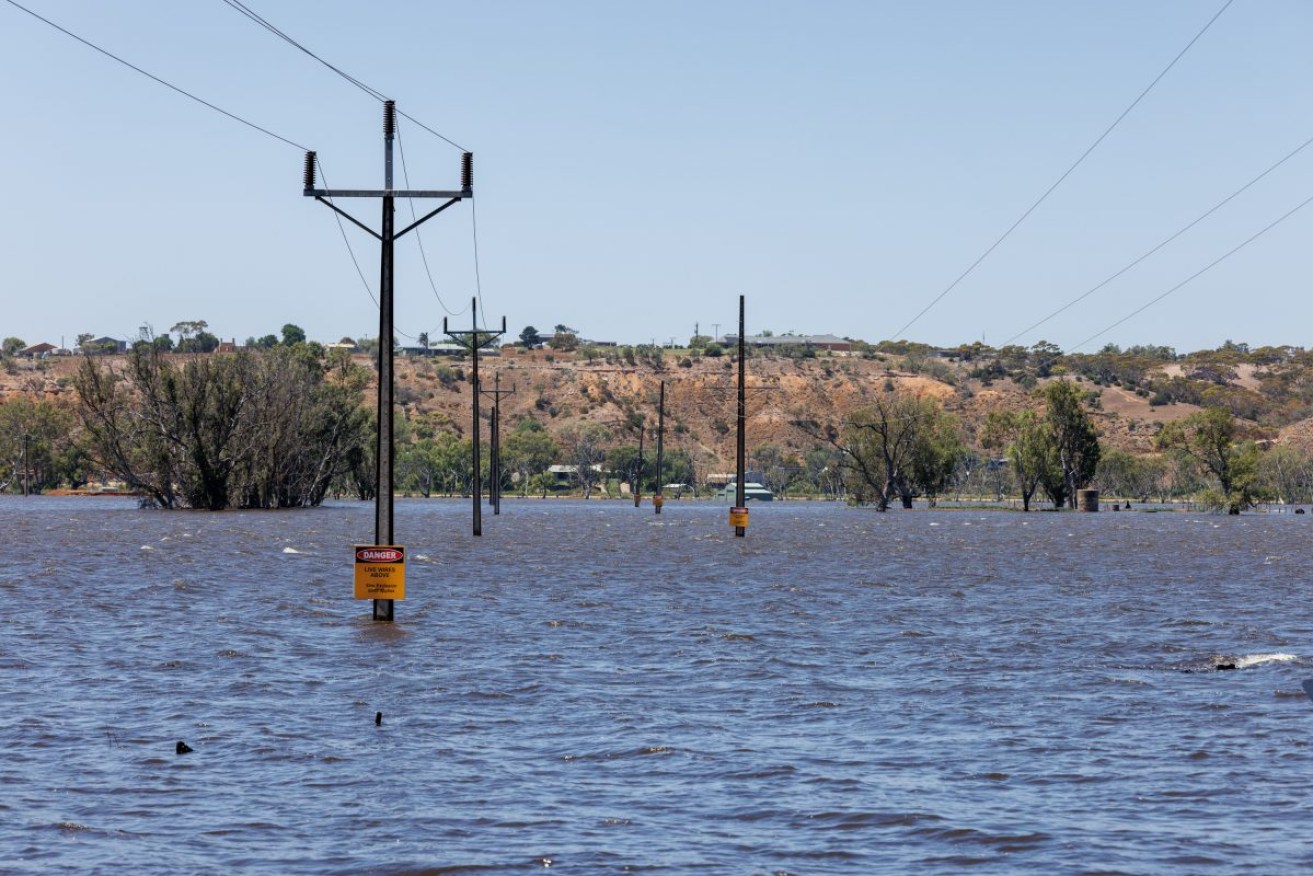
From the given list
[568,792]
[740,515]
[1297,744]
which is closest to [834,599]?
[1297,744]

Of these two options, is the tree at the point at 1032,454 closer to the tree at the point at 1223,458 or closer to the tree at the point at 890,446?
the tree at the point at 890,446

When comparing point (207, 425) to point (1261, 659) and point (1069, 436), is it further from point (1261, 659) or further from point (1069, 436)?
point (1261, 659)

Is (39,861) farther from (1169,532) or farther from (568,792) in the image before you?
(1169,532)

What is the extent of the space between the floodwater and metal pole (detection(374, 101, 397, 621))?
1.73 meters

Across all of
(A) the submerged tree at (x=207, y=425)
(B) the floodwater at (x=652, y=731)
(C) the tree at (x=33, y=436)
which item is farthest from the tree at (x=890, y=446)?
(B) the floodwater at (x=652, y=731)

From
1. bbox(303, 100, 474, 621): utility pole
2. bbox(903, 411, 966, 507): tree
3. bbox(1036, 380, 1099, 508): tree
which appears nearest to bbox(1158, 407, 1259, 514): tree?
bbox(1036, 380, 1099, 508): tree

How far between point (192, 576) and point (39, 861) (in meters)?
32.1

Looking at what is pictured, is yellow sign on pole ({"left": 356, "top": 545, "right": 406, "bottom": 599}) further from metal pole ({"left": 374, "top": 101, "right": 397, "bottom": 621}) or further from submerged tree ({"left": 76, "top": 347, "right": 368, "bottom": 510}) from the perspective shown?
submerged tree ({"left": 76, "top": 347, "right": 368, "bottom": 510})

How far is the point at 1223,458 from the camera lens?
14762 cm

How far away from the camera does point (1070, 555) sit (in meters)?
61.6

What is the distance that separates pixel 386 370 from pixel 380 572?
138 inches

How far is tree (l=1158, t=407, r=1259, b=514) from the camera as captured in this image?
144 m

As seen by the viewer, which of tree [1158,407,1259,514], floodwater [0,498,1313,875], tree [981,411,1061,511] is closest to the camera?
floodwater [0,498,1313,875]

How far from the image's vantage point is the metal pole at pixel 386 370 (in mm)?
29141
